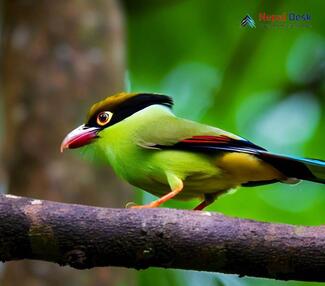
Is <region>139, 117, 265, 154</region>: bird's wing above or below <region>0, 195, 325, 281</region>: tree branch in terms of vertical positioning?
above

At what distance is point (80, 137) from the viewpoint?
9.07 feet

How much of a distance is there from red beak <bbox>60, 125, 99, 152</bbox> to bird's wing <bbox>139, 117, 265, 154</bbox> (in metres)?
0.18

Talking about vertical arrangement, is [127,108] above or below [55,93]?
above

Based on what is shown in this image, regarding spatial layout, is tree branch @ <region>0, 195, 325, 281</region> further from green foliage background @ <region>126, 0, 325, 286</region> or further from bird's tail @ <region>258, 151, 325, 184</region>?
green foliage background @ <region>126, 0, 325, 286</region>

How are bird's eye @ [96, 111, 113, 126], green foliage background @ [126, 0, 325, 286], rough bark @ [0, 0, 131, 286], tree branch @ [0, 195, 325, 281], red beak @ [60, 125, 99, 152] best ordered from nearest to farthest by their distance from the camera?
tree branch @ [0, 195, 325, 281], red beak @ [60, 125, 99, 152], bird's eye @ [96, 111, 113, 126], rough bark @ [0, 0, 131, 286], green foliage background @ [126, 0, 325, 286]

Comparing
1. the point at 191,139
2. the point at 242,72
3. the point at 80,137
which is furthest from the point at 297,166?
the point at 242,72

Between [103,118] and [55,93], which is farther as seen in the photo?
[55,93]

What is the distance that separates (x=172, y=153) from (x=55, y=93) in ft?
5.69

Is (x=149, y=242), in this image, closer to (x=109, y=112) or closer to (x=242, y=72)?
(x=109, y=112)

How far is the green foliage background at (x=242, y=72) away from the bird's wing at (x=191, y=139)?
2.79 meters

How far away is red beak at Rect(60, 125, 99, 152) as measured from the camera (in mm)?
2762

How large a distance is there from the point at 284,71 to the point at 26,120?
268 cm

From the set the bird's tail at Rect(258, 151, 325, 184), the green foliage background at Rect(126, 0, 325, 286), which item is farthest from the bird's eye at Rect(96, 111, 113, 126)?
the green foliage background at Rect(126, 0, 325, 286)

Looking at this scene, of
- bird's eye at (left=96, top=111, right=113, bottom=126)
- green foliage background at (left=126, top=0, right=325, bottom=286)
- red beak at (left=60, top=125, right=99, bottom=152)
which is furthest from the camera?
green foliage background at (left=126, top=0, right=325, bottom=286)
